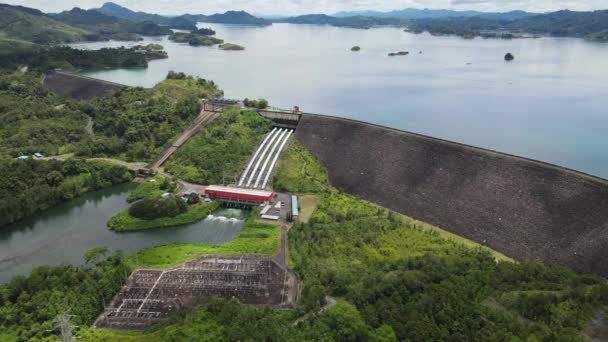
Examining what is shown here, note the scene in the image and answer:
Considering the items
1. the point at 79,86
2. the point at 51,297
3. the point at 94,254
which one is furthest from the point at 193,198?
the point at 79,86

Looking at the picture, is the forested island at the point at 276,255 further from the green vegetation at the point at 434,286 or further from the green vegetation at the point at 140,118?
the green vegetation at the point at 140,118

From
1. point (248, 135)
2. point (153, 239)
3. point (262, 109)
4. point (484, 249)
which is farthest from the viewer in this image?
point (262, 109)

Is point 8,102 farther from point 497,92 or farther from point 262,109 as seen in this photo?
point 497,92

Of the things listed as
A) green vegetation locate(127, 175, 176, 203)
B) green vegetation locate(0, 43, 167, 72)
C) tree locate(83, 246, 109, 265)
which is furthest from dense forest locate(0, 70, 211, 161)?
green vegetation locate(0, 43, 167, 72)

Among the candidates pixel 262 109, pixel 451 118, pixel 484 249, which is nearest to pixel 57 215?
pixel 262 109

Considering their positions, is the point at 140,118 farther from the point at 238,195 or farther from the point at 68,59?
the point at 68,59

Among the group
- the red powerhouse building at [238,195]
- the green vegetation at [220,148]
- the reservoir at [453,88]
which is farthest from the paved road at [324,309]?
the reservoir at [453,88]

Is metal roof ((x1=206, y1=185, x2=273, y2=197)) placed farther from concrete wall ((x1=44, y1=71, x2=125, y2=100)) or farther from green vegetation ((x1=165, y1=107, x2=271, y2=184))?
concrete wall ((x1=44, y1=71, x2=125, y2=100))
